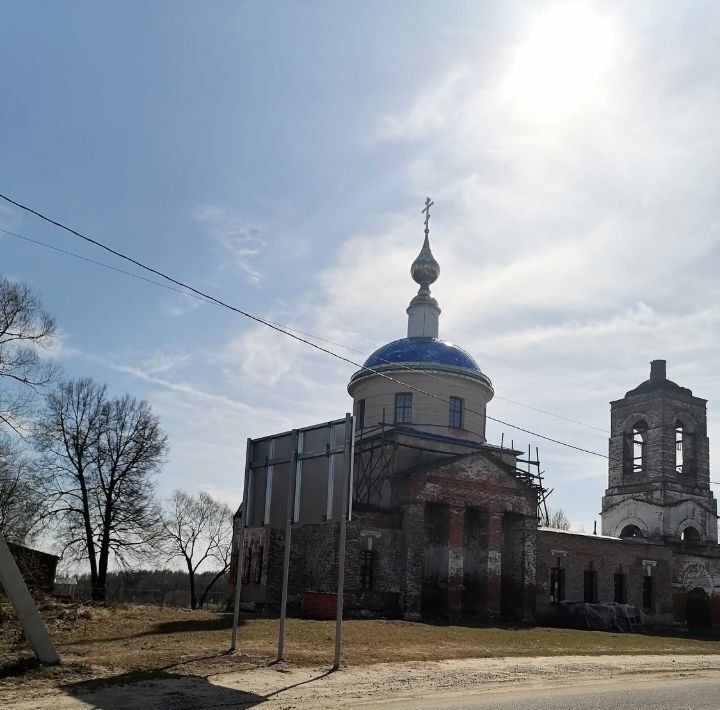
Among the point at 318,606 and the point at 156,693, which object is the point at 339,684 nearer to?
the point at 156,693

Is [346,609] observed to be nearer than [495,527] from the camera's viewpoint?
Yes

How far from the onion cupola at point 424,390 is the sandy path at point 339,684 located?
17497 millimetres

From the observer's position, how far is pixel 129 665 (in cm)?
1176

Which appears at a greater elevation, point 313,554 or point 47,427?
point 47,427

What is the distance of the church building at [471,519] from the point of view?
27984 millimetres

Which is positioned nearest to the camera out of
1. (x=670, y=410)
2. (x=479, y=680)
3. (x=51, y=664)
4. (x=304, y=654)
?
(x=51, y=664)

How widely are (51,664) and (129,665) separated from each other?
115 centimetres

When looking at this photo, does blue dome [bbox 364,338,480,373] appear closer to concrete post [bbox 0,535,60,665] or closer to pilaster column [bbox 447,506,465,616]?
pilaster column [bbox 447,506,465,616]

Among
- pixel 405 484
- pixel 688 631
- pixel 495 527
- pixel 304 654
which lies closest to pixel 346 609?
pixel 405 484

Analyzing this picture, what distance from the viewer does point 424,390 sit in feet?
107

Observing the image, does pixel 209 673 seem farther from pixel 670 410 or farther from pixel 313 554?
pixel 670 410

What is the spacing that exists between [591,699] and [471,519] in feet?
66.8

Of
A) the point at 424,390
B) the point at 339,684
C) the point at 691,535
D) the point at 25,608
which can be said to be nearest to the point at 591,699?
the point at 339,684

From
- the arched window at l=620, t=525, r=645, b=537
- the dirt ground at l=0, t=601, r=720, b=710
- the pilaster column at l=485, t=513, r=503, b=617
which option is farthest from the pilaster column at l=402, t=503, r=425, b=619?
the arched window at l=620, t=525, r=645, b=537
